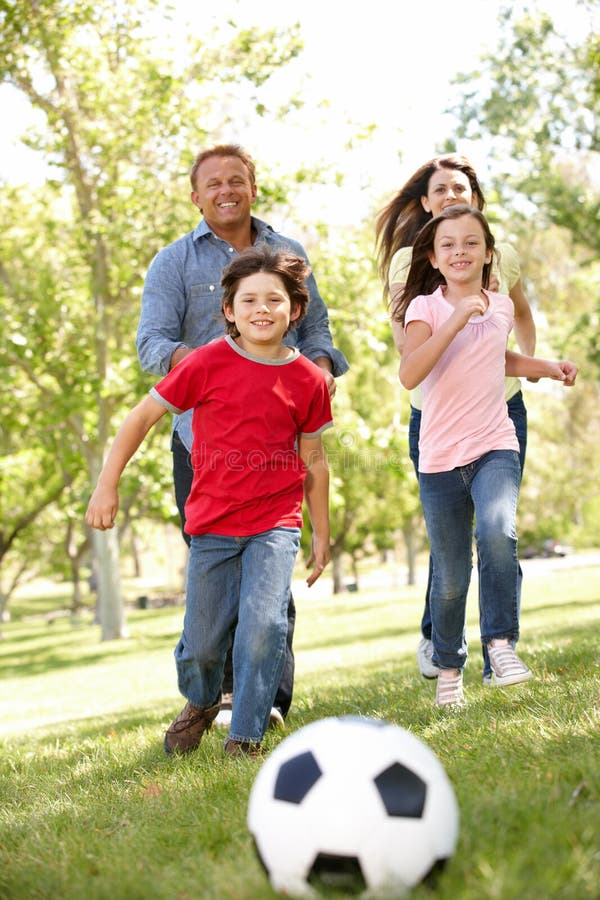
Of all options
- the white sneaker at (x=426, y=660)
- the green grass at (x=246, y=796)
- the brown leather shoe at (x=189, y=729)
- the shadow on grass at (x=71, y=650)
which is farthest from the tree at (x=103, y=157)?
the brown leather shoe at (x=189, y=729)

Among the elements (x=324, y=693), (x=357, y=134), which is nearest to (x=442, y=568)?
(x=324, y=693)

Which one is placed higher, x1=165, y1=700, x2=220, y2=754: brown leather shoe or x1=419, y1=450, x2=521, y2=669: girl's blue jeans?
x1=419, y1=450, x2=521, y2=669: girl's blue jeans

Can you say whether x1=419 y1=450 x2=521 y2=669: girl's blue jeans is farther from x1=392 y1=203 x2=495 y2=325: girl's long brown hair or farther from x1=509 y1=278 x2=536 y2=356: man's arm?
x1=509 y1=278 x2=536 y2=356: man's arm

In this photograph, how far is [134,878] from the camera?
8.84 ft

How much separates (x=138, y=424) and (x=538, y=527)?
48581 mm

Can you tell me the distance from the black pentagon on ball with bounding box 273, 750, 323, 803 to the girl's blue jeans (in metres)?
2.20

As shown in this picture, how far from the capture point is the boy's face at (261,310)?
4.48 metres

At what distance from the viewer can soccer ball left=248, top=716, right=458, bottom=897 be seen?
2326mm

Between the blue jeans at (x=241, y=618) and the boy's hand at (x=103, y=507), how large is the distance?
15.4 inches

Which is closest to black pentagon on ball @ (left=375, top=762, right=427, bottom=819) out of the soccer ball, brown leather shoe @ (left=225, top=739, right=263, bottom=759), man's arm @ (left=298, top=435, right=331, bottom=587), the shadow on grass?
the soccer ball

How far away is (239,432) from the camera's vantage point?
4.43 metres

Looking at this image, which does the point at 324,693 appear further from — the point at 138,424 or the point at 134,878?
the point at 134,878

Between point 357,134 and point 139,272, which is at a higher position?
point 357,134

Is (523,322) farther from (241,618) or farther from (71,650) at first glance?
(71,650)
